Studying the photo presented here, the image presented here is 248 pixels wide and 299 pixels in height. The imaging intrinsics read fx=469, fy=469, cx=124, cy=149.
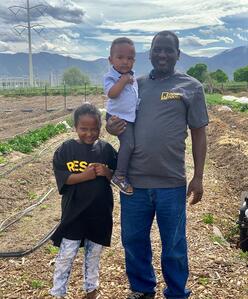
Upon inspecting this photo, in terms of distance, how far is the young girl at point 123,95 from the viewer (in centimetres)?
325

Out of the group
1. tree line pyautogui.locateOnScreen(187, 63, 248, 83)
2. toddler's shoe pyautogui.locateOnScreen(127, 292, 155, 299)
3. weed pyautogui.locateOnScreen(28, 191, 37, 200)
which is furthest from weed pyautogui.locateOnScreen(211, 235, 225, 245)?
tree line pyautogui.locateOnScreen(187, 63, 248, 83)

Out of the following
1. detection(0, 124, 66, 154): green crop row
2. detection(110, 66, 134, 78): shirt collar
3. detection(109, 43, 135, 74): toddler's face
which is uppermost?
detection(109, 43, 135, 74): toddler's face

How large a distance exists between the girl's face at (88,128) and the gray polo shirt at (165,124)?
1.01 feet

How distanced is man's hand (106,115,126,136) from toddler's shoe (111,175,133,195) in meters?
0.32

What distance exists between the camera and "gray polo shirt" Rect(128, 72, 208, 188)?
10.5 feet

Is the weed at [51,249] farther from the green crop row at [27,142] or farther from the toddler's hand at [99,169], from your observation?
the green crop row at [27,142]

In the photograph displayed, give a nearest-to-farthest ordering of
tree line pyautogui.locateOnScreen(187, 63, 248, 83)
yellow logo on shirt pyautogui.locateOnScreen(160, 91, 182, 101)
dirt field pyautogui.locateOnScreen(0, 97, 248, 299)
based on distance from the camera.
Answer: yellow logo on shirt pyautogui.locateOnScreen(160, 91, 182, 101), dirt field pyautogui.locateOnScreen(0, 97, 248, 299), tree line pyautogui.locateOnScreen(187, 63, 248, 83)

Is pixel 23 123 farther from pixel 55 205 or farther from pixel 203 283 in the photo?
pixel 203 283

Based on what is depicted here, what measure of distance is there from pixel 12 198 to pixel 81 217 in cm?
453

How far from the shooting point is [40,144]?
13.5 meters

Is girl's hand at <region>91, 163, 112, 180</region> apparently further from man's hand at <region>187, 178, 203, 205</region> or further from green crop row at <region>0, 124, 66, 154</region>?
green crop row at <region>0, 124, 66, 154</region>

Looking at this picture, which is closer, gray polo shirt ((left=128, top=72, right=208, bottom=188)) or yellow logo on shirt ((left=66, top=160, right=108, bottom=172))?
gray polo shirt ((left=128, top=72, right=208, bottom=188))

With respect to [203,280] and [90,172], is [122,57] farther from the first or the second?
[203,280]

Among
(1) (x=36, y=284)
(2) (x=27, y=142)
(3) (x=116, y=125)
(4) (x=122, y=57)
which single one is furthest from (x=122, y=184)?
(2) (x=27, y=142)
